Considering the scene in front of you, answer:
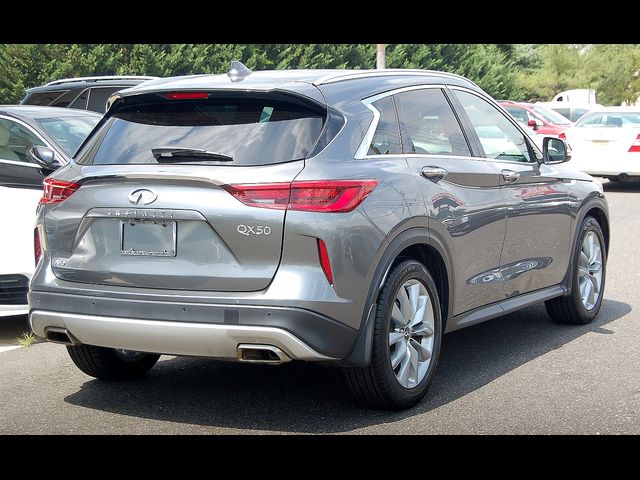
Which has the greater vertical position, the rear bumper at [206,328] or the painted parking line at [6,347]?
the rear bumper at [206,328]

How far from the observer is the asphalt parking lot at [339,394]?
5270 millimetres

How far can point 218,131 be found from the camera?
16.8 ft

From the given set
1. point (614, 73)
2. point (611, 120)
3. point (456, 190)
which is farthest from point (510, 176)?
point (614, 73)

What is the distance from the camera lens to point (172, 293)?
16.2 feet

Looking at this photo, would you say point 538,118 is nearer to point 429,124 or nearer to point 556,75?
point 429,124

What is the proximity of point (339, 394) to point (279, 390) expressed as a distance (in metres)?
0.35

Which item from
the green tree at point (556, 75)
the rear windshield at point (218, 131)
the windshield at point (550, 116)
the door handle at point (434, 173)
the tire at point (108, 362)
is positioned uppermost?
the rear windshield at point (218, 131)

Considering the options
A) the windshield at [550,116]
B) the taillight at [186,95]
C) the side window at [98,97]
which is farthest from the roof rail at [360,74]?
the windshield at [550,116]

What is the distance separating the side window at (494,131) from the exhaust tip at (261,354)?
7.41 feet

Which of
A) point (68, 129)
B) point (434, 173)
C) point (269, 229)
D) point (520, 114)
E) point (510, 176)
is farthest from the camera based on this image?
point (520, 114)

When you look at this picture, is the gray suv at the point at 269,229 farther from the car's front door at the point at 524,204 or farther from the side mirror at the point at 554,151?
the side mirror at the point at 554,151

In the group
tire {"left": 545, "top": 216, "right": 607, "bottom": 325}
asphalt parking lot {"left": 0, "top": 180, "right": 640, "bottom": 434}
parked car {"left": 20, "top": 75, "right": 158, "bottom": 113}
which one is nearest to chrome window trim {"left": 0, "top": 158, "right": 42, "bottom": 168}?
asphalt parking lot {"left": 0, "top": 180, "right": 640, "bottom": 434}

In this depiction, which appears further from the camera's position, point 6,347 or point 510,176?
point 6,347

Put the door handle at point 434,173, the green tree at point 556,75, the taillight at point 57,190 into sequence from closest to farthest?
1. the taillight at point 57,190
2. the door handle at point 434,173
3. the green tree at point 556,75
